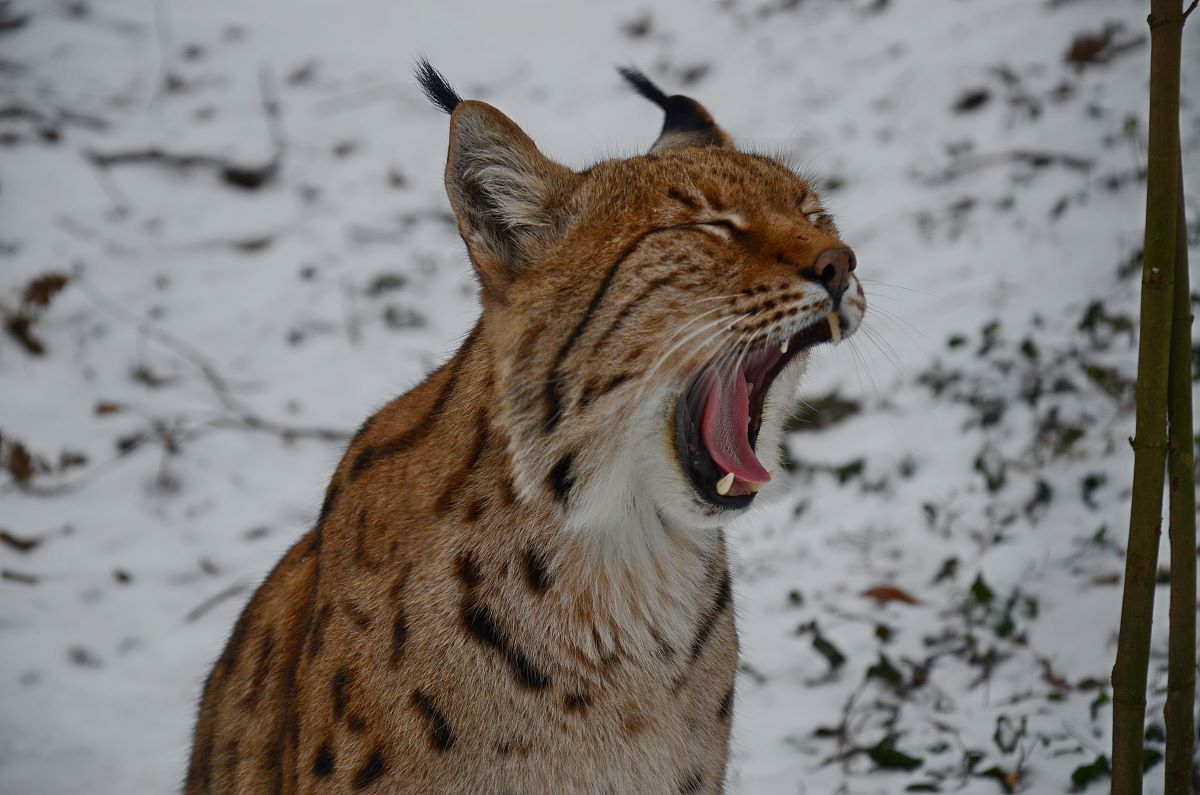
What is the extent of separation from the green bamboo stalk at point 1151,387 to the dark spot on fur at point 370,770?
6.19ft

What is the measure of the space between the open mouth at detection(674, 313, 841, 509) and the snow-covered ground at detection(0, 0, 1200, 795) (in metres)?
1.34

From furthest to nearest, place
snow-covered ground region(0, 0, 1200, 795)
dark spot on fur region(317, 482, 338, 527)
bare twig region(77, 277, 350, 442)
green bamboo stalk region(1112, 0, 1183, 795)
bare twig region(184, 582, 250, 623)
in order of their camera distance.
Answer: bare twig region(77, 277, 350, 442) < bare twig region(184, 582, 250, 623) < snow-covered ground region(0, 0, 1200, 795) < dark spot on fur region(317, 482, 338, 527) < green bamboo stalk region(1112, 0, 1183, 795)

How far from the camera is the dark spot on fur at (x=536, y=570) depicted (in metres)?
2.85

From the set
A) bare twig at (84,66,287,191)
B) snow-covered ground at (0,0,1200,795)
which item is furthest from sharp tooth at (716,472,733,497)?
bare twig at (84,66,287,191)

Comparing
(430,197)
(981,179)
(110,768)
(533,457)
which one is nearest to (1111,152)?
(981,179)

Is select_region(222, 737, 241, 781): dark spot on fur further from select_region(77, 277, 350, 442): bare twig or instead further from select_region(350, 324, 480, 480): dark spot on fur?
select_region(77, 277, 350, 442): bare twig

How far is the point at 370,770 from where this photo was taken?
279 cm

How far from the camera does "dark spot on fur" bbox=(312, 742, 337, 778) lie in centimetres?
285

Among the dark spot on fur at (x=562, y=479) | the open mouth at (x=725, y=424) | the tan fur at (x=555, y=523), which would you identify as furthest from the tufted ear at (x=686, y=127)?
the dark spot on fur at (x=562, y=479)

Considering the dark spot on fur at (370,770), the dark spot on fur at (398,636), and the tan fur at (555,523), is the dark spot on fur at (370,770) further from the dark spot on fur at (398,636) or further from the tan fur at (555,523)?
the dark spot on fur at (398,636)

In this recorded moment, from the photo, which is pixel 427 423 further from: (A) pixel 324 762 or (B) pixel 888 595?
(B) pixel 888 595

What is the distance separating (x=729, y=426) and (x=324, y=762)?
53.4 inches

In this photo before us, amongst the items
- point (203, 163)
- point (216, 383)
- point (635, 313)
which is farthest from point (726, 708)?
point (203, 163)

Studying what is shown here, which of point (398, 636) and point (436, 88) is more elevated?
point (436, 88)
